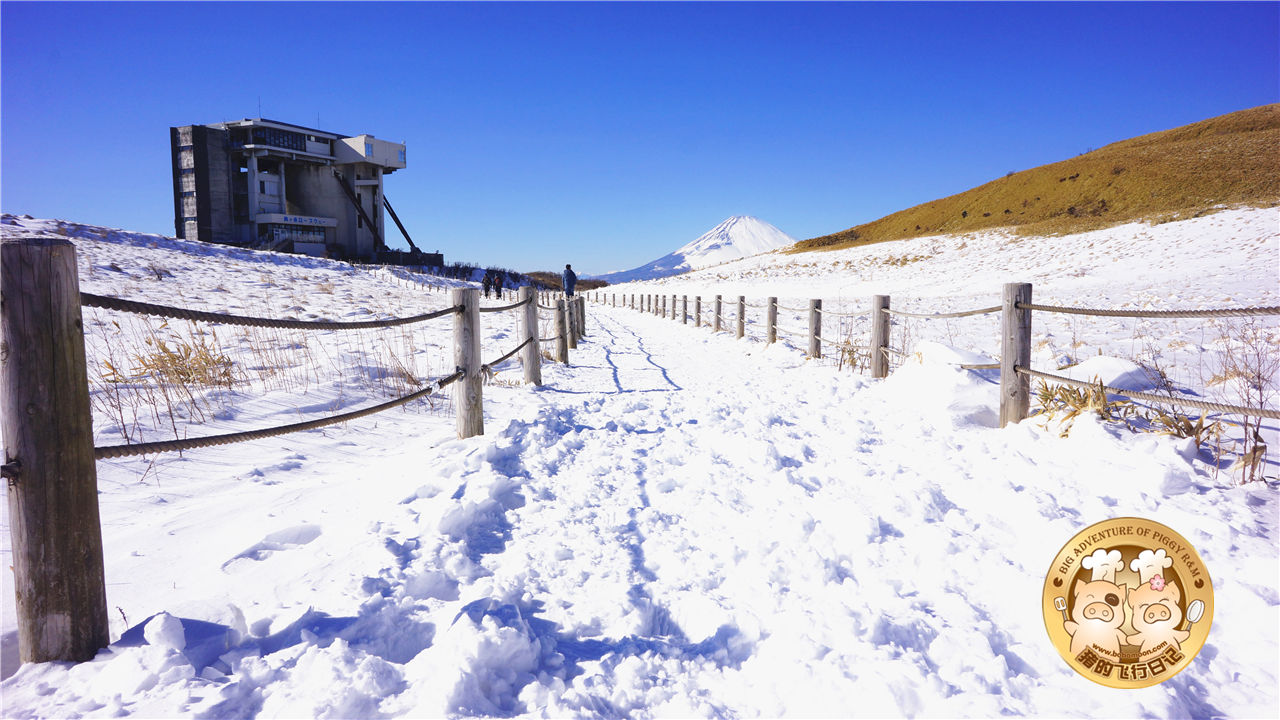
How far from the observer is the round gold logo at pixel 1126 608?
2037mm

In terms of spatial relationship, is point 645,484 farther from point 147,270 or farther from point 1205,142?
point 1205,142

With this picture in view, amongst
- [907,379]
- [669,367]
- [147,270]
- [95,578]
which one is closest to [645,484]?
[95,578]

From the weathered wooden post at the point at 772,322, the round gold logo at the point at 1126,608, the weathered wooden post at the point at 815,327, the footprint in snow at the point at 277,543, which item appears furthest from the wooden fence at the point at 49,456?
the weathered wooden post at the point at 772,322

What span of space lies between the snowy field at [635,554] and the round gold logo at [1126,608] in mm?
79

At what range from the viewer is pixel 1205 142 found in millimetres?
50281

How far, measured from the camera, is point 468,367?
15.7 ft

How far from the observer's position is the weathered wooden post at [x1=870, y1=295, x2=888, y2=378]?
7660mm

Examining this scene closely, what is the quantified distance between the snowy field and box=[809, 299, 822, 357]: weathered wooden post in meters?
2.85

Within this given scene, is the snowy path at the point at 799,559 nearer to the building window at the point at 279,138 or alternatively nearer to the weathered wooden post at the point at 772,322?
the weathered wooden post at the point at 772,322

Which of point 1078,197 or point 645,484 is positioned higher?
point 1078,197

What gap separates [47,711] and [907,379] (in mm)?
6328

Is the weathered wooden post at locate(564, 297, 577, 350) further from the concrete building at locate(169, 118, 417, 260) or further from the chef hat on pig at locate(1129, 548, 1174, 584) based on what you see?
the concrete building at locate(169, 118, 417, 260)

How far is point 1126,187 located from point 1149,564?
5932cm

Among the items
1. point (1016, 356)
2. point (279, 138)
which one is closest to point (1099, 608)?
point (1016, 356)
